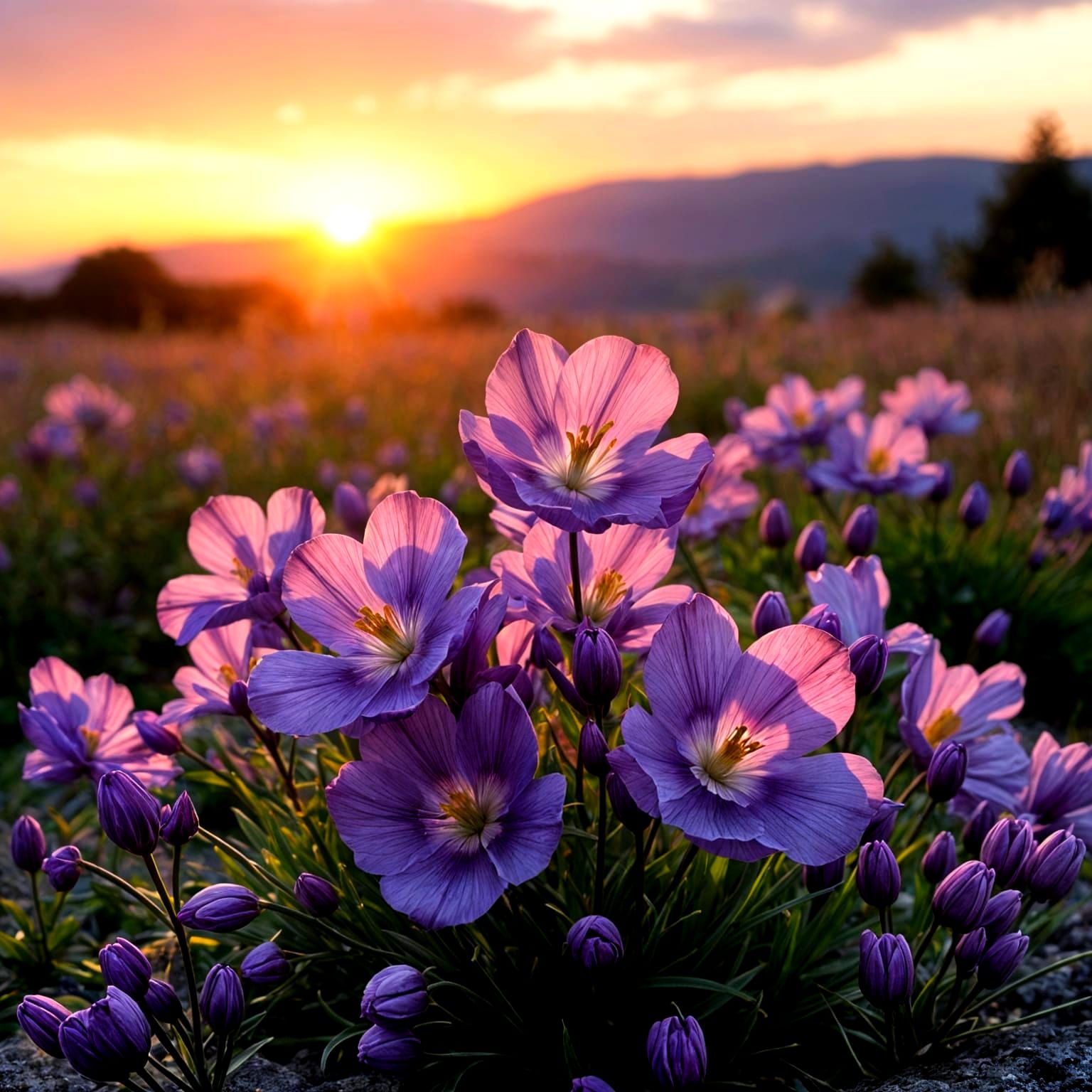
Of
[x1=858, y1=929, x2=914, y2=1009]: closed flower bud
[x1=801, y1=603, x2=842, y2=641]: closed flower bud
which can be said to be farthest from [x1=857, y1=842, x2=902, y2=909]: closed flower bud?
[x1=801, y1=603, x2=842, y2=641]: closed flower bud

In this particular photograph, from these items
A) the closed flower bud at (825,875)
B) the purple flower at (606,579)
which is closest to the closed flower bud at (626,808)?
the purple flower at (606,579)

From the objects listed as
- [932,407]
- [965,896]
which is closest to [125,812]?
[965,896]

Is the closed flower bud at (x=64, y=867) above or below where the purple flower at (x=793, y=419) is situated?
below

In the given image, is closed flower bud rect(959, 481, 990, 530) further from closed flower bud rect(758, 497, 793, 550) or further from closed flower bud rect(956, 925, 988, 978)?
closed flower bud rect(956, 925, 988, 978)

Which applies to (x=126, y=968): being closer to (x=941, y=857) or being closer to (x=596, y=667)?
(x=596, y=667)

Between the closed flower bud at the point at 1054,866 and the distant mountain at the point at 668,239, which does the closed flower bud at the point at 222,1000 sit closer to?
the closed flower bud at the point at 1054,866

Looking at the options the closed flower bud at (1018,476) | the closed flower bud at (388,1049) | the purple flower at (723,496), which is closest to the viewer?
the closed flower bud at (388,1049)
